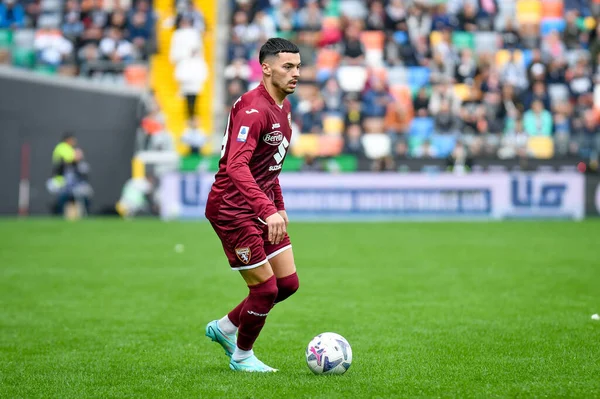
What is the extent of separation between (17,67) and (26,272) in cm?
1435

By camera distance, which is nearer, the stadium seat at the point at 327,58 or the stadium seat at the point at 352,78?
the stadium seat at the point at 352,78

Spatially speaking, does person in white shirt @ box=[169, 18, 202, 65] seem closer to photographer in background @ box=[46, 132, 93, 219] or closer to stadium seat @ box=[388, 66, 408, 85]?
photographer in background @ box=[46, 132, 93, 219]

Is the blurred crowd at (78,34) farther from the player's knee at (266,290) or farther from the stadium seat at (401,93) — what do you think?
the player's knee at (266,290)

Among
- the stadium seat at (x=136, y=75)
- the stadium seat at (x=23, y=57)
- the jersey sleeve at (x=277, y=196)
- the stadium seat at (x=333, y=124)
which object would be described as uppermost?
the stadium seat at (x=23, y=57)

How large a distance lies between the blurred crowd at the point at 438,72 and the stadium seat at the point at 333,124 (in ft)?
0.10

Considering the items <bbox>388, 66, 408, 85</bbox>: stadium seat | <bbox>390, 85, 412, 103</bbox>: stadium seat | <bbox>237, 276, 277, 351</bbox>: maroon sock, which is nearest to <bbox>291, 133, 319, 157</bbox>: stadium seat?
<bbox>390, 85, 412, 103</bbox>: stadium seat

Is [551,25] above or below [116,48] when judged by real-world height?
above

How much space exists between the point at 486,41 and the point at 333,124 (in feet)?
20.6

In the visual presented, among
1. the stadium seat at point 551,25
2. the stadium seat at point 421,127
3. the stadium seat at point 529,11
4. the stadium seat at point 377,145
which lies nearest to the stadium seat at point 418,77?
the stadium seat at point 421,127

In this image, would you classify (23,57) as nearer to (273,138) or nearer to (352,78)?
(352,78)

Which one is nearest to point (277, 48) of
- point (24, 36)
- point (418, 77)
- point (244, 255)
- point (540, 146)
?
point (244, 255)

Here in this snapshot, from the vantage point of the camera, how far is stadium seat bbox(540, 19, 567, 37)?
29678 millimetres

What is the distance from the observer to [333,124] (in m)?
25.9

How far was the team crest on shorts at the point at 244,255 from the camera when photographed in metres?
6.61
